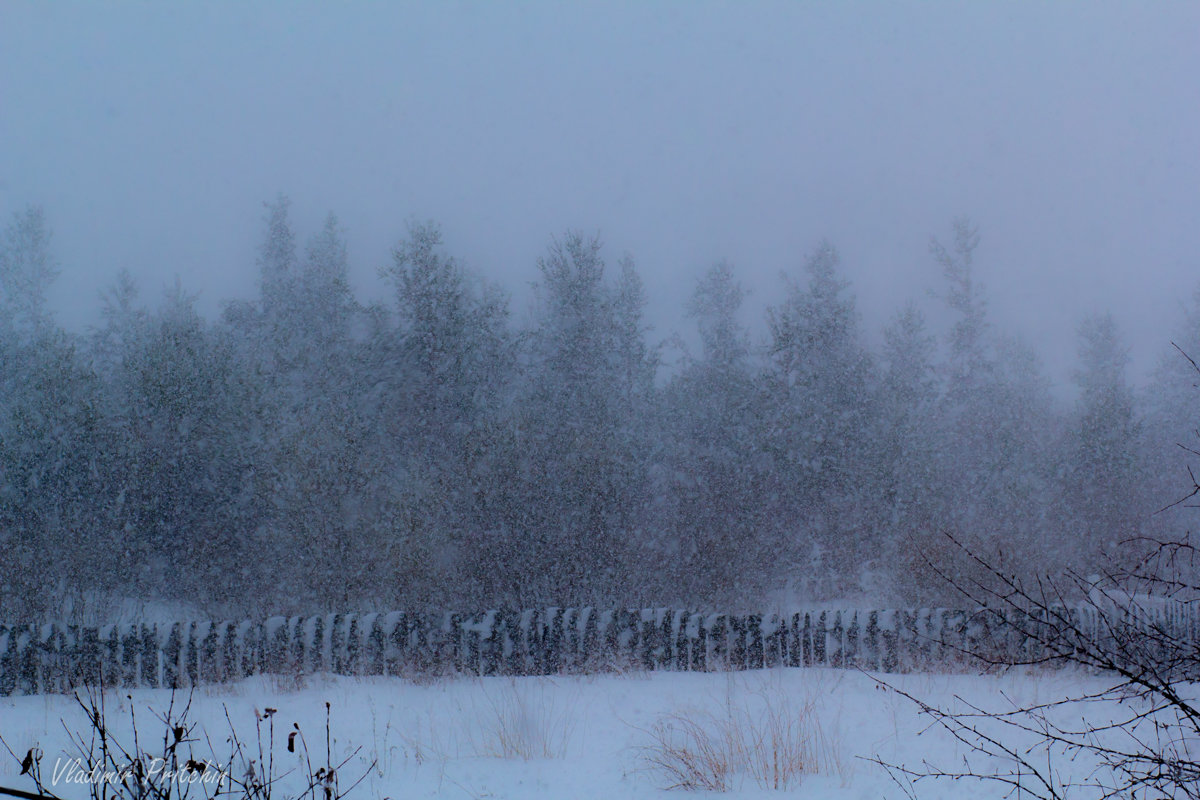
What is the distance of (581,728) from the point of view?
6.82 metres

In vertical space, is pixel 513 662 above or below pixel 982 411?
below

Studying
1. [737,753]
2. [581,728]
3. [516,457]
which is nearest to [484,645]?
[581,728]

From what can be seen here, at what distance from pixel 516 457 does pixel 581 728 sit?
27.0 feet

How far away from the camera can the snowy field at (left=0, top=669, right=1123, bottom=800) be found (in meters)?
5.52

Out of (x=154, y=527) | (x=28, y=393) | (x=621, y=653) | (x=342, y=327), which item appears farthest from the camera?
(x=342, y=327)

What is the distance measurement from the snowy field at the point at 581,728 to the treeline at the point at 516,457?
5.87 m

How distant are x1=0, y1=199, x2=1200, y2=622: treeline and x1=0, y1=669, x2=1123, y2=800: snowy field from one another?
5.87 meters

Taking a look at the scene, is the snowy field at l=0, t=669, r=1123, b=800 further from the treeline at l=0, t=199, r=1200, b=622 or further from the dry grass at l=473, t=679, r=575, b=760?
the treeline at l=0, t=199, r=1200, b=622

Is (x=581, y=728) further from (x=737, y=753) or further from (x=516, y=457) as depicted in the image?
(x=516, y=457)

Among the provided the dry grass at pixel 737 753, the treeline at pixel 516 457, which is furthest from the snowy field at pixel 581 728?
the treeline at pixel 516 457

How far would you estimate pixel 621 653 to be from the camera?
9383 millimetres

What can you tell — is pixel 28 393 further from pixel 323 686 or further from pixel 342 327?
pixel 323 686

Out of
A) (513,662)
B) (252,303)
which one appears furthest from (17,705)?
(252,303)

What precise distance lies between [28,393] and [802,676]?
16.6 meters
